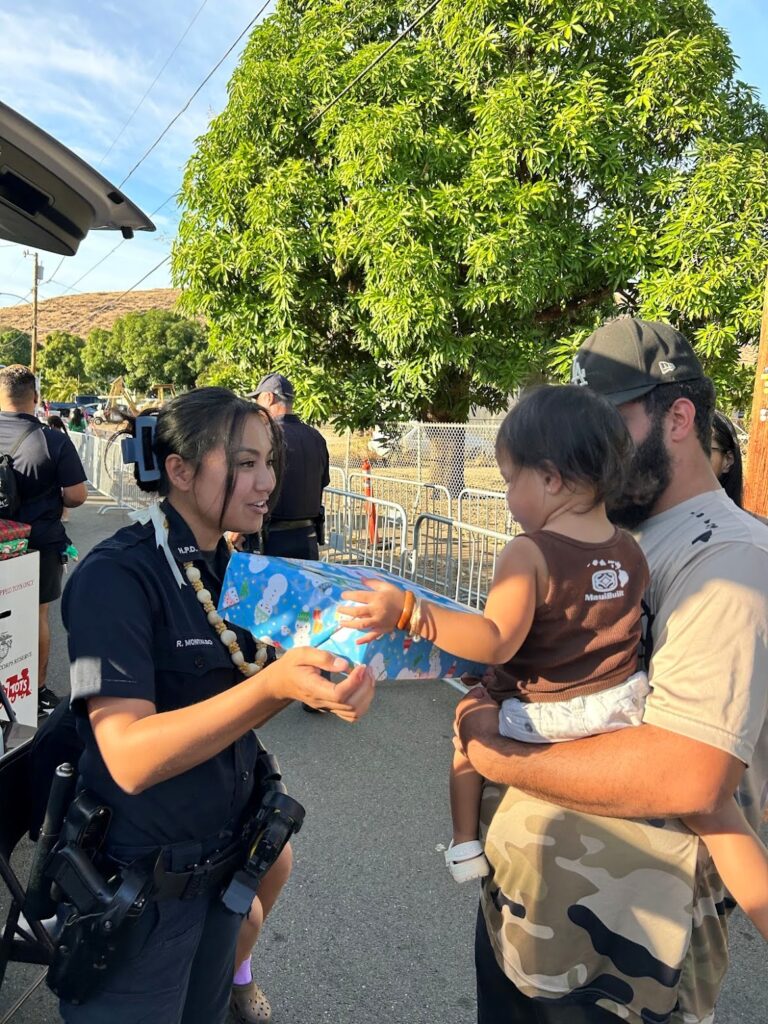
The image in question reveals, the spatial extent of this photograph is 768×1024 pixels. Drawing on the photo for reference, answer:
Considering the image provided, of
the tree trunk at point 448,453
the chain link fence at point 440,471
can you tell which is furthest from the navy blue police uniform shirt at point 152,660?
the tree trunk at point 448,453

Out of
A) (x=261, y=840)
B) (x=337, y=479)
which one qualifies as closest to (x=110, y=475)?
(x=337, y=479)

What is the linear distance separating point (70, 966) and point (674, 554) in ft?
5.14

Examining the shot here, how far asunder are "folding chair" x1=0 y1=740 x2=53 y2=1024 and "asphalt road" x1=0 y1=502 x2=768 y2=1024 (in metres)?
0.68

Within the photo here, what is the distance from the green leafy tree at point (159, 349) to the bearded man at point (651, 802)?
207 feet

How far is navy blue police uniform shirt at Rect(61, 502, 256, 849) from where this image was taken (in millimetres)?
1383

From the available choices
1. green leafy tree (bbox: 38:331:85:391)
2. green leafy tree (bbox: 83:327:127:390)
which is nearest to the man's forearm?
green leafy tree (bbox: 83:327:127:390)

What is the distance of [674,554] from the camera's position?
4.96 feet

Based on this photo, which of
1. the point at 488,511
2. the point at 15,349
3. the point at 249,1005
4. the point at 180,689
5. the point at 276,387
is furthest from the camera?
the point at 15,349

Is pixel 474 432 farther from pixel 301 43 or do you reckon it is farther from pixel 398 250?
pixel 301 43

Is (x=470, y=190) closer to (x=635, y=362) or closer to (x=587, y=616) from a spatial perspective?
(x=635, y=362)

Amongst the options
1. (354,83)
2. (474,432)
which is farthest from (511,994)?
(354,83)

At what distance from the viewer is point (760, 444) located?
469 cm

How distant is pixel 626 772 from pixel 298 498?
417 centimetres

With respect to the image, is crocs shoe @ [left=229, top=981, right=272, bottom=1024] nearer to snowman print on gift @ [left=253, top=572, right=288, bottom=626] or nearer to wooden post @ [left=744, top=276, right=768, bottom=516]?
snowman print on gift @ [left=253, top=572, right=288, bottom=626]
